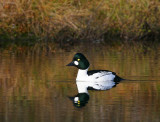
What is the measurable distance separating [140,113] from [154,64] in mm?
6956

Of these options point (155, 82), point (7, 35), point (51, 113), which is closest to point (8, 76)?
point (155, 82)

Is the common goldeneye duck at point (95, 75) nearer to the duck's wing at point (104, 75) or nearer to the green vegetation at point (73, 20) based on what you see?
the duck's wing at point (104, 75)

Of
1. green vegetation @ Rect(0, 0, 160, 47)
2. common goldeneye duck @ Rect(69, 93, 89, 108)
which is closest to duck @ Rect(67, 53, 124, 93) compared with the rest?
common goldeneye duck @ Rect(69, 93, 89, 108)

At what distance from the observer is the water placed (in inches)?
387

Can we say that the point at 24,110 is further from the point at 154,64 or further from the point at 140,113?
the point at 154,64

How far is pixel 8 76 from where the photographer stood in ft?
48.1

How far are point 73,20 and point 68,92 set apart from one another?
13.6 metres

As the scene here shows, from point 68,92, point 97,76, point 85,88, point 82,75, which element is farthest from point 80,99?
point 82,75

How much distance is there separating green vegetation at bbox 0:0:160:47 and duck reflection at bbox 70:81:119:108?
39.0 ft

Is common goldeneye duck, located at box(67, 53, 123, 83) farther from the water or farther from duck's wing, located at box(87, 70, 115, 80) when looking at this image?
the water

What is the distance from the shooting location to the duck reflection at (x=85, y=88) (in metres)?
11.1

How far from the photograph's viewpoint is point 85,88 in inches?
509

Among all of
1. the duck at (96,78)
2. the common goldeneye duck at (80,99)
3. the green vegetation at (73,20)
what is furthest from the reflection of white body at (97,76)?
the green vegetation at (73,20)

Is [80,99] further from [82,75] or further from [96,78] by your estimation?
[82,75]
